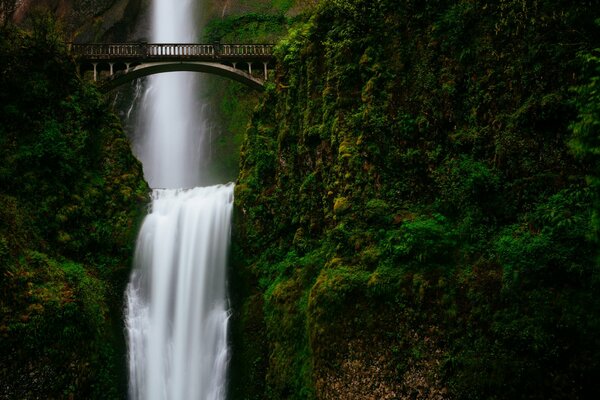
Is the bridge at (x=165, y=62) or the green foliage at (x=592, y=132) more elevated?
the bridge at (x=165, y=62)

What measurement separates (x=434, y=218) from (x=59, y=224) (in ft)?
34.1

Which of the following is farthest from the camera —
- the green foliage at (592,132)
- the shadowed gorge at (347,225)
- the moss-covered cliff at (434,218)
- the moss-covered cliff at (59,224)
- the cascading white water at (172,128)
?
the cascading white water at (172,128)

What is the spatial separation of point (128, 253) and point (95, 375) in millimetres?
4109

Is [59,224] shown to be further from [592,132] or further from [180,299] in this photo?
[592,132]

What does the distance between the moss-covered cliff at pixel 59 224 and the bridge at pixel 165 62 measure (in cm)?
163

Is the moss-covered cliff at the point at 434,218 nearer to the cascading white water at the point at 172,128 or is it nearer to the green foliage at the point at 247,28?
the green foliage at the point at 247,28

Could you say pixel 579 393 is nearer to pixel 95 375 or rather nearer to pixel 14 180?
pixel 95 375

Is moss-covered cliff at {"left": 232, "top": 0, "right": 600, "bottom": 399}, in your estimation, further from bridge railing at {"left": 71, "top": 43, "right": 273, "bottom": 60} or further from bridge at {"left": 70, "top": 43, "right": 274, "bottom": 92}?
bridge railing at {"left": 71, "top": 43, "right": 273, "bottom": 60}

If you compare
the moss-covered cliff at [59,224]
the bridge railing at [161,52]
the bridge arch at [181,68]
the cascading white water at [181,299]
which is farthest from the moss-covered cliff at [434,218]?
the bridge railing at [161,52]

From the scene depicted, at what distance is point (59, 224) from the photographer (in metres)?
15.3

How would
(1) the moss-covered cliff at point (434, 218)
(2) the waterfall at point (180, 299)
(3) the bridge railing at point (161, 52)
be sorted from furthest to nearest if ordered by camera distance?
(3) the bridge railing at point (161, 52)
(2) the waterfall at point (180, 299)
(1) the moss-covered cliff at point (434, 218)

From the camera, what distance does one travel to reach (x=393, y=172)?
1229cm

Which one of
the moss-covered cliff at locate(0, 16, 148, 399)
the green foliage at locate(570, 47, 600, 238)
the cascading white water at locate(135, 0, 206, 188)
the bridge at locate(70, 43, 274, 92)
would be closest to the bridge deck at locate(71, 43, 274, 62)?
the bridge at locate(70, 43, 274, 92)

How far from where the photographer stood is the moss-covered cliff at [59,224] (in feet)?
39.4
